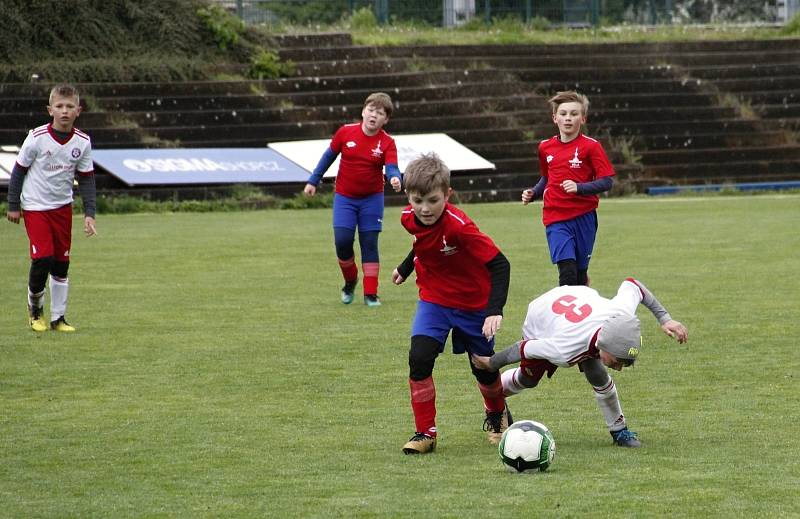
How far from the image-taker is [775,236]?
18.5 metres

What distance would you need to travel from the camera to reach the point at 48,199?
11.2 meters

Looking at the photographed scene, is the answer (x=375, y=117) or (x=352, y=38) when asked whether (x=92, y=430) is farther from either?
(x=352, y=38)

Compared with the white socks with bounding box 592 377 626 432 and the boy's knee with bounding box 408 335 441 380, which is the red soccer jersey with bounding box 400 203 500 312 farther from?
the white socks with bounding box 592 377 626 432

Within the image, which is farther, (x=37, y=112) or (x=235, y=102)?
(x=235, y=102)

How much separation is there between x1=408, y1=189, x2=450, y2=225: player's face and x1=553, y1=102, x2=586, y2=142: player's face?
3.78m

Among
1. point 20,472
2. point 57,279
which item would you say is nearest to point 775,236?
point 57,279

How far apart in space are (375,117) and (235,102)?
54.7 ft

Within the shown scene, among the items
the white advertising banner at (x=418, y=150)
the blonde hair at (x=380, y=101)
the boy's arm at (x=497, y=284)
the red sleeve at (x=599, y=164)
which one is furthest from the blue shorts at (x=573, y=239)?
the white advertising banner at (x=418, y=150)

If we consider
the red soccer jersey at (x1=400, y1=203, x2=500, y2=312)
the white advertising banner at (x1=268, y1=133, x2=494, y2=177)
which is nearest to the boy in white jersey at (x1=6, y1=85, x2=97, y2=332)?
the red soccer jersey at (x1=400, y1=203, x2=500, y2=312)

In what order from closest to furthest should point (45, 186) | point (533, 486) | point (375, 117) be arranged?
point (533, 486)
point (45, 186)
point (375, 117)

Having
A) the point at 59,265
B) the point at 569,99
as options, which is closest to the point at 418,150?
the point at 59,265

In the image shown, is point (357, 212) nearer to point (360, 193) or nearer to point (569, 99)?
point (360, 193)

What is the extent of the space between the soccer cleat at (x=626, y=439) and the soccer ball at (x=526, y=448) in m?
0.59

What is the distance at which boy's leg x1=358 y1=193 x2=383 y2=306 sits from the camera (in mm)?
13023
